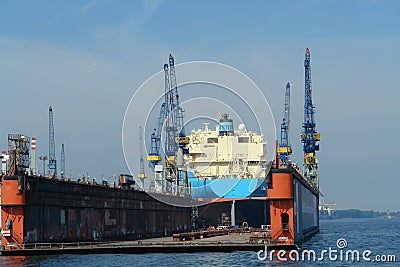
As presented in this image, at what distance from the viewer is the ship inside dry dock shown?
6669 cm

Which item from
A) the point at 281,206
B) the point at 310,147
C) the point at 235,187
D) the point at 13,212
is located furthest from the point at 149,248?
the point at 310,147

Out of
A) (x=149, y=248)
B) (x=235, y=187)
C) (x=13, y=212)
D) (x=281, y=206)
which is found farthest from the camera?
(x=235, y=187)

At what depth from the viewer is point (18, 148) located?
73312 millimetres

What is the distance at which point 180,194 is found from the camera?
129 meters

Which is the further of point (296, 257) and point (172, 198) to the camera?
point (172, 198)

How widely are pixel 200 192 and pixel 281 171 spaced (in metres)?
65.0

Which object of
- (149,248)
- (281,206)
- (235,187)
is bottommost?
(149,248)

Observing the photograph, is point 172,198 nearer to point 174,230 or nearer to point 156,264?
point 174,230

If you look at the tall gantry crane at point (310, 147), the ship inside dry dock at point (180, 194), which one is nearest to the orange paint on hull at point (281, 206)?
the ship inside dry dock at point (180, 194)

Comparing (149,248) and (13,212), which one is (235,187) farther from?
(13,212)

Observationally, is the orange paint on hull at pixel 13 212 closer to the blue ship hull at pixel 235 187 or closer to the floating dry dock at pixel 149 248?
the floating dry dock at pixel 149 248

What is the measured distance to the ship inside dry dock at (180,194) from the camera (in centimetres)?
6669

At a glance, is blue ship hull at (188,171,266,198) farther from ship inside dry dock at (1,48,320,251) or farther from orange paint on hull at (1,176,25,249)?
orange paint on hull at (1,176,25,249)

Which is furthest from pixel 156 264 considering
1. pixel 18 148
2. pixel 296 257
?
pixel 18 148
